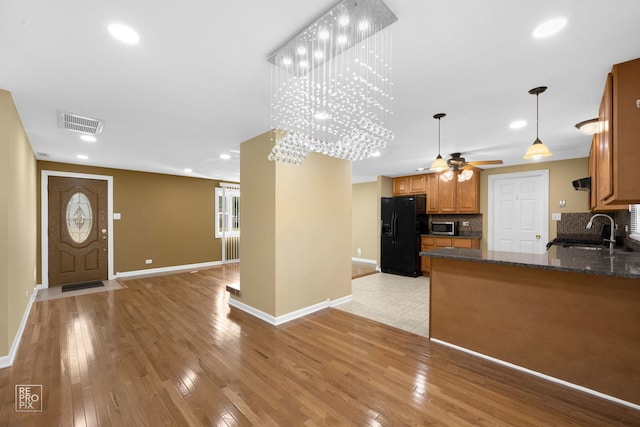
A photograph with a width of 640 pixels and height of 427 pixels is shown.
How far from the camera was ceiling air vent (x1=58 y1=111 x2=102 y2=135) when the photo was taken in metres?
3.07

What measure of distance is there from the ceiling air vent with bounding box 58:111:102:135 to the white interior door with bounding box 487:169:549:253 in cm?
708

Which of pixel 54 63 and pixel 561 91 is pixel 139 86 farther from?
pixel 561 91

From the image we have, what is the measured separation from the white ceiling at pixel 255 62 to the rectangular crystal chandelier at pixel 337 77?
89mm

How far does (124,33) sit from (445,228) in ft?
21.2

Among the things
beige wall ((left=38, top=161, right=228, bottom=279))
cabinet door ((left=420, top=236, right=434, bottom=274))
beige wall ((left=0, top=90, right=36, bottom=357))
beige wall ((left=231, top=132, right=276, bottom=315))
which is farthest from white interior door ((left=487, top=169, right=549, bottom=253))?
beige wall ((left=0, top=90, right=36, bottom=357))

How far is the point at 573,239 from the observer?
493 centimetres

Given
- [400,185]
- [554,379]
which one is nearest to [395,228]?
[400,185]

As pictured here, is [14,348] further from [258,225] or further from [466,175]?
[466,175]

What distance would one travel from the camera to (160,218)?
A: 6.74m

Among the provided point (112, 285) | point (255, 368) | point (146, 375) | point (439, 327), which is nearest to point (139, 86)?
point (146, 375)

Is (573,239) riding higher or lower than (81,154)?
lower

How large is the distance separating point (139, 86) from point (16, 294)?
2.66m

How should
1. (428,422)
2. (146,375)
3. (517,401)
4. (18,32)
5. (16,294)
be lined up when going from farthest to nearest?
(16,294) → (146,375) → (517,401) → (428,422) → (18,32)

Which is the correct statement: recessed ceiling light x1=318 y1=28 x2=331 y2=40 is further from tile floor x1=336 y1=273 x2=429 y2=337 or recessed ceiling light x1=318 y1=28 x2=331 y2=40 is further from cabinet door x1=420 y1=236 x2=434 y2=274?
cabinet door x1=420 y1=236 x2=434 y2=274
